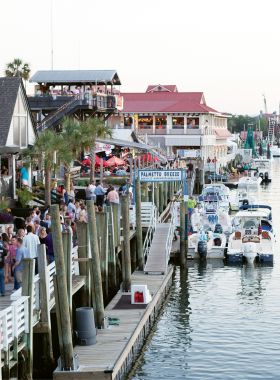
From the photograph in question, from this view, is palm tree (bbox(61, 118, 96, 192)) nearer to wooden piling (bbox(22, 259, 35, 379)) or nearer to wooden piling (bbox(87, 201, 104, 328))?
wooden piling (bbox(87, 201, 104, 328))

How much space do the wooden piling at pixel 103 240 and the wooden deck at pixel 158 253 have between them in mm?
3453

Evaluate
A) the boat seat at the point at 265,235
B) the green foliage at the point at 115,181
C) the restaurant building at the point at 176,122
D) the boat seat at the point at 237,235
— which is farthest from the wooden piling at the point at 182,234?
the restaurant building at the point at 176,122

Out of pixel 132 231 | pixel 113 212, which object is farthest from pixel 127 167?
pixel 113 212

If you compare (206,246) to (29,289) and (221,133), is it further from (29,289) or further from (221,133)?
(221,133)

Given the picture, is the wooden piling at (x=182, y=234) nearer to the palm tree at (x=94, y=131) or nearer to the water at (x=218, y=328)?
the water at (x=218, y=328)

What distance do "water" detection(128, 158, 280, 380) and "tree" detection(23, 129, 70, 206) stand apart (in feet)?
25.8

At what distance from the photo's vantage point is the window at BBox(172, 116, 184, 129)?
285 feet

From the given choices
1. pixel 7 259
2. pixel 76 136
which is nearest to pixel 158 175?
pixel 76 136

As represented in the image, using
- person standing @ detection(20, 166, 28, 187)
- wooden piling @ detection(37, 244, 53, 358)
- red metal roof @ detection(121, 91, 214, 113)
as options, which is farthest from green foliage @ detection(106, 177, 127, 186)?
red metal roof @ detection(121, 91, 214, 113)

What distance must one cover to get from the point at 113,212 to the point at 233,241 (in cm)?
1110

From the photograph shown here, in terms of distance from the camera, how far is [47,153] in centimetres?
3216

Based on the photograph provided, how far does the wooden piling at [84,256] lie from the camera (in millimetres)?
18531

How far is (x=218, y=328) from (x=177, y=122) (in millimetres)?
68571

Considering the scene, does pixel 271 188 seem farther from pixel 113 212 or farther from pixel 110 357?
pixel 110 357
